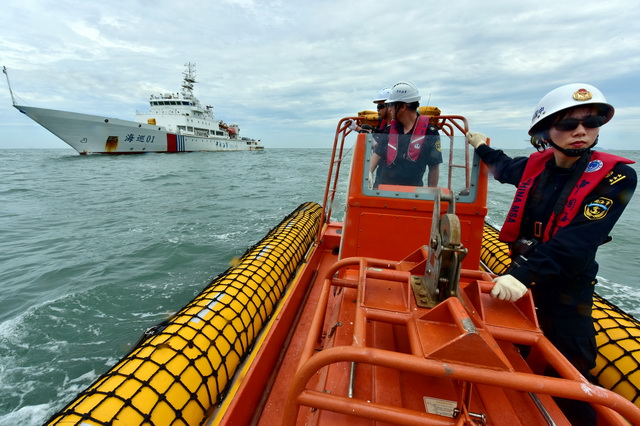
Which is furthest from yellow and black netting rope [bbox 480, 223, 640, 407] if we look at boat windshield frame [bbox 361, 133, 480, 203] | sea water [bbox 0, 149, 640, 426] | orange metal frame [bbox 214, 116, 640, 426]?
sea water [bbox 0, 149, 640, 426]

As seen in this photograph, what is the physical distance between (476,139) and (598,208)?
1139 millimetres

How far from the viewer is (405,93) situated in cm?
271

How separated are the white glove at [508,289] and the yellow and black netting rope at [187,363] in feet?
5.90

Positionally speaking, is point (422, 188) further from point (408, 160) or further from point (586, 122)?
point (586, 122)

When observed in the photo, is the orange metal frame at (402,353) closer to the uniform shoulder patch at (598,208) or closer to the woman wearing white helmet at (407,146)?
the woman wearing white helmet at (407,146)

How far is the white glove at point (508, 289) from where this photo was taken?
4.50 feet

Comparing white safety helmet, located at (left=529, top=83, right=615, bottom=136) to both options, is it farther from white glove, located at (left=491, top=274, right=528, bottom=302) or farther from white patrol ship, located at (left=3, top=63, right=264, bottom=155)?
white patrol ship, located at (left=3, top=63, right=264, bottom=155)

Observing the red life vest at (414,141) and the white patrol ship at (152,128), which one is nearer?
the red life vest at (414,141)

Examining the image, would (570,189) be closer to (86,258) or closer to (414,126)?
(414,126)

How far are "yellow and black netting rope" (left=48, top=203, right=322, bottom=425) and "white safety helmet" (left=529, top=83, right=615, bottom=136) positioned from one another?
2.47 metres

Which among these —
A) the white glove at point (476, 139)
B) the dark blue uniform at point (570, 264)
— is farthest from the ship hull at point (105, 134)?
the dark blue uniform at point (570, 264)

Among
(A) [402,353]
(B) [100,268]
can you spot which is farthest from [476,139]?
(B) [100,268]

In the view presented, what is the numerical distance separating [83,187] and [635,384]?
57.2ft

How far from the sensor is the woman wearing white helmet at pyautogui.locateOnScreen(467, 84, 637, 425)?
54.9 inches
